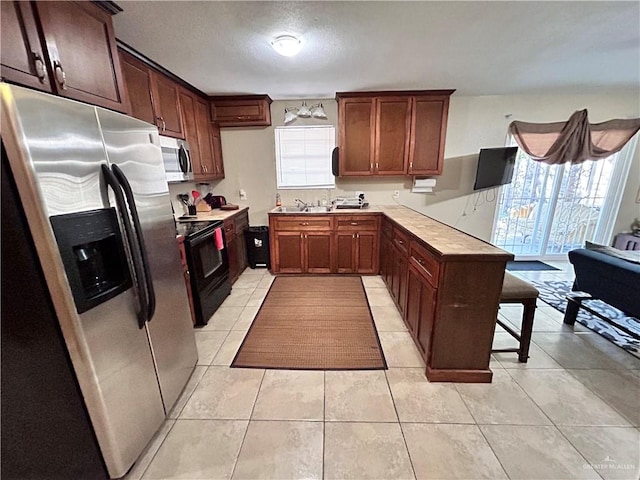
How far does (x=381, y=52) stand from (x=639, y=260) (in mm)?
2593

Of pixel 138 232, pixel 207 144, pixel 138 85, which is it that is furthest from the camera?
pixel 207 144

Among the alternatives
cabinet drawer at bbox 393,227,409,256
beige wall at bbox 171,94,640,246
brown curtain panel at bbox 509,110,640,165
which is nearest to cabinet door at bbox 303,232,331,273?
beige wall at bbox 171,94,640,246

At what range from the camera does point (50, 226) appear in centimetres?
96

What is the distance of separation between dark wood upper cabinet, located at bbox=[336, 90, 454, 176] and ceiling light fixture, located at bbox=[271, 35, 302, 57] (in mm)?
1566

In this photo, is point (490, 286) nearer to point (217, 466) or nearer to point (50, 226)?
point (217, 466)

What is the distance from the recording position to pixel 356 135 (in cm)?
367

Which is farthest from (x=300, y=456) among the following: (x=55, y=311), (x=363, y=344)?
(x=55, y=311)

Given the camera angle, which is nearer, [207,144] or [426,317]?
[426,317]

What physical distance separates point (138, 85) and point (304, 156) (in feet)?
7.29

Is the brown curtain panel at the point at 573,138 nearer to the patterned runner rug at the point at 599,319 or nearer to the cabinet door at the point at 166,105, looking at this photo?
the patterned runner rug at the point at 599,319

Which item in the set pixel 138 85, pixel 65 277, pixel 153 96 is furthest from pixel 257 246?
pixel 65 277

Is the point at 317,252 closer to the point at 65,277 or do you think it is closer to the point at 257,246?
the point at 257,246

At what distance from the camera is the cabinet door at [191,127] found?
9.77 ft

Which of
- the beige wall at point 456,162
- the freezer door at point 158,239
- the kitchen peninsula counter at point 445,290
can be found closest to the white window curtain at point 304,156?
the beige wall at point 456,162
